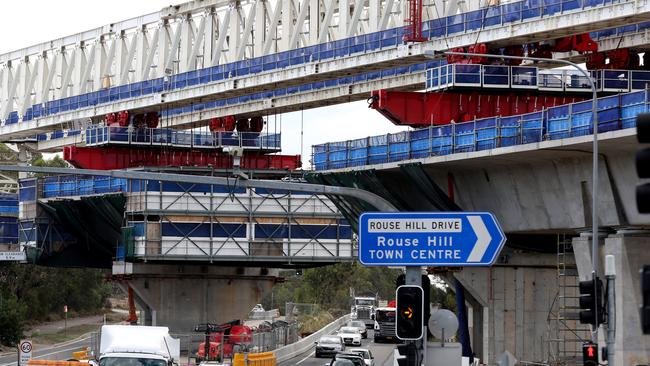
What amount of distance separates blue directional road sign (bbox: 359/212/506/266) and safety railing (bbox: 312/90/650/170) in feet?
54.6

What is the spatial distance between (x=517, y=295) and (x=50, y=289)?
231 ft

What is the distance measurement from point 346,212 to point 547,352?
35.6 ft

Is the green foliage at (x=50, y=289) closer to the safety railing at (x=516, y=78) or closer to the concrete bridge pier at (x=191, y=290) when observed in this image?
the concrete bridge pier at (x=191, y=290)

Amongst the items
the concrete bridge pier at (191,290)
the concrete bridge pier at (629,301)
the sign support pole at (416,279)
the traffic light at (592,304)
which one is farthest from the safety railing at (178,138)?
the sign support pole at (416,279)

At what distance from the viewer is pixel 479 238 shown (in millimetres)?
18828

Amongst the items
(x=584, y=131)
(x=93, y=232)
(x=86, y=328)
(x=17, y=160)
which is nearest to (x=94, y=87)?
(x=93, y=232)

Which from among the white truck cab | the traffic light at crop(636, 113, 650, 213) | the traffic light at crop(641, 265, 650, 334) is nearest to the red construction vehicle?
the white truck cab

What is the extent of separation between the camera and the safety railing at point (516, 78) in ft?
149

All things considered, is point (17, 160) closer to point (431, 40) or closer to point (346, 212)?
A: point (346, 212)

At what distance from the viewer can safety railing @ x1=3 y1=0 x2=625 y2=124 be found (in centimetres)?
4410

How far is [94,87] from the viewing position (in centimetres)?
7656

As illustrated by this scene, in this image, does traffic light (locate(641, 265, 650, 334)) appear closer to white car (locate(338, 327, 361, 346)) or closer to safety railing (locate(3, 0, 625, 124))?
safety railing (locate(3, 0, 625, 124))

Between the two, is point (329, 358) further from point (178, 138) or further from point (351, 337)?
point (178, 138)

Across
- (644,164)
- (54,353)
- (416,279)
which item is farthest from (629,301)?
(54,353)
